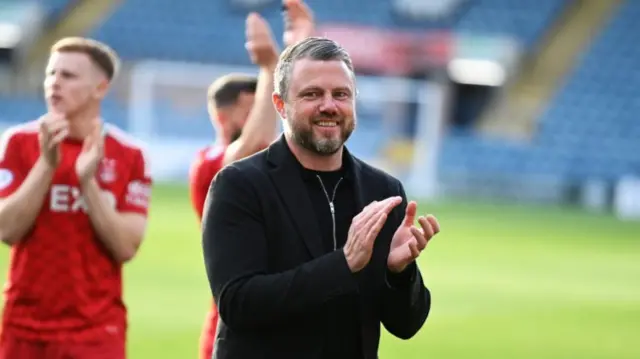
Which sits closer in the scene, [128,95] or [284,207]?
[284,207]

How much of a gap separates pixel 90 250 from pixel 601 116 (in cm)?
2697

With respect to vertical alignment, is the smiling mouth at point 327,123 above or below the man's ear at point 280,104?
below

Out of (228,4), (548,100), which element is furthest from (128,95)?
(548,100)

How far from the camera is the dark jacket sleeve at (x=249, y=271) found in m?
3.82

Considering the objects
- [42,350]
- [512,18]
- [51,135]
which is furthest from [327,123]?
[512,18]

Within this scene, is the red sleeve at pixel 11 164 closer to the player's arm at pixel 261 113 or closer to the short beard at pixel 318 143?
the player's arm at pixel 261 113

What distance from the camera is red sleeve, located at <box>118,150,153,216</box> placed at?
5.79m

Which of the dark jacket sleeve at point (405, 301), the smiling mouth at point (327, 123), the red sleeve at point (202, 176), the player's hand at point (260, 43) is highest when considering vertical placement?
the player's hand at point (260, 43)

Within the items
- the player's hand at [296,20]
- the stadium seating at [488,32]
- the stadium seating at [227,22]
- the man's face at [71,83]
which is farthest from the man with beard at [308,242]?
the stadium seating at [227,22]

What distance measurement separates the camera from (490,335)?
11.4 metres

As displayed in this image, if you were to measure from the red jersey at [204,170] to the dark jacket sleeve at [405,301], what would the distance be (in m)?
2.09

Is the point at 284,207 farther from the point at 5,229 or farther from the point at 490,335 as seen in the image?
the point at 490,335

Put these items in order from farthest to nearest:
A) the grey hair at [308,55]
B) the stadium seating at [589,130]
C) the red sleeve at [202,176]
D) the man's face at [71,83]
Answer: the stadium seating at [589,130]
the red sleeve at [202,176]
the man's face at [71,83]
the grey hair at [308,55]

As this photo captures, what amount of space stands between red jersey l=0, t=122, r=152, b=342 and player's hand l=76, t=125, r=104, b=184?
5.2 inches
